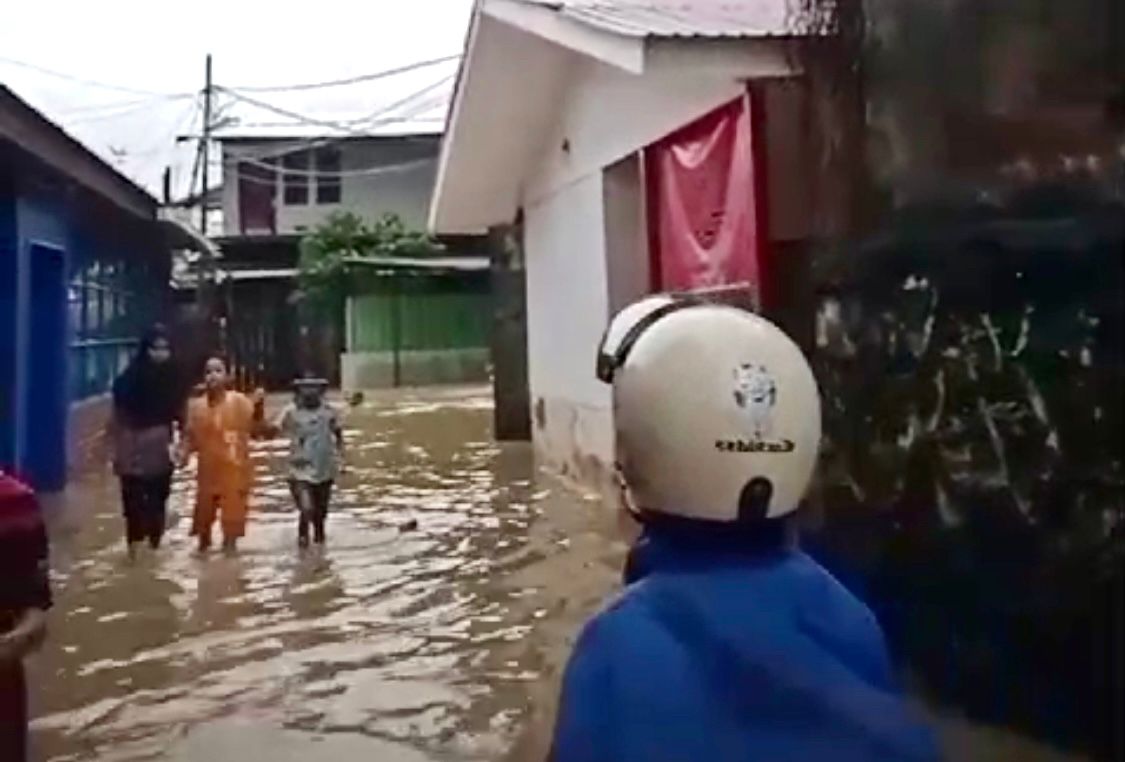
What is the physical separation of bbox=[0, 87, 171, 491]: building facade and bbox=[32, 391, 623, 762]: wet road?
872 mm

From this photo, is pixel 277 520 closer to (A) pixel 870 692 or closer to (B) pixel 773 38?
(B) pixel 773 38

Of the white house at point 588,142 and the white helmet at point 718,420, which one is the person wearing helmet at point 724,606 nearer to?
the white helmet at point 718,420

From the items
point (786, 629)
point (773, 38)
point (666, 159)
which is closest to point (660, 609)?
point (786, 629)

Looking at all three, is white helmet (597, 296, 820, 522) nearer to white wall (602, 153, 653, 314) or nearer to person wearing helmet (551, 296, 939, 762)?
person wearing helmet (551, 296, 939, 762)

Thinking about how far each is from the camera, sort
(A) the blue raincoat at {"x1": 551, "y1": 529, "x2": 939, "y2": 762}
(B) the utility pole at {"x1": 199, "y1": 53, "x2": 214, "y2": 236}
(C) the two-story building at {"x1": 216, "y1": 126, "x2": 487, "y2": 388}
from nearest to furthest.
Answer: (A) the blue raincoat at {"x1": 551, "y1": 529, "x2": 939, "y2": 762}
(C) the two-story building at {"x1": 216, "y1": 126, "x2": 487, "y2": 388}
(B) the utility pole at {"x1": 199, "y1": 53, "x2": 214, "y2": 236}

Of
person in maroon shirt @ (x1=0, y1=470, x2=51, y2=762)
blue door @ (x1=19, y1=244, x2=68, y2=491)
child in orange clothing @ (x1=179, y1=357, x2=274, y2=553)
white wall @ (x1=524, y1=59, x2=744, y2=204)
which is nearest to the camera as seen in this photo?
person in maroon shirt @ (x1=0, y1=470, x2=51, y2=762)

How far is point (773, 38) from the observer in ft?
26.5

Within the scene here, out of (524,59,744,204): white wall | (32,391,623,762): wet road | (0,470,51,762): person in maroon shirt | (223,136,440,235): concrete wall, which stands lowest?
(32,391,623,762): wet road

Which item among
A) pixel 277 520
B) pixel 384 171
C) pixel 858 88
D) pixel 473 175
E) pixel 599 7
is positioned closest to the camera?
pixel 858 88

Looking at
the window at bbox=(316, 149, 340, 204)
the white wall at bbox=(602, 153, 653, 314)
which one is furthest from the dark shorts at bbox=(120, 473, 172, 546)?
the window at bbox=(316, 149, 340, 204)

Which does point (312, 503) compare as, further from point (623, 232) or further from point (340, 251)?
point (340, 251)

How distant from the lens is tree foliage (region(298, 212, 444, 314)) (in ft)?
115

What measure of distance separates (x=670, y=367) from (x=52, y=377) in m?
15.2

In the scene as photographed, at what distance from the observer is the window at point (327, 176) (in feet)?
137
